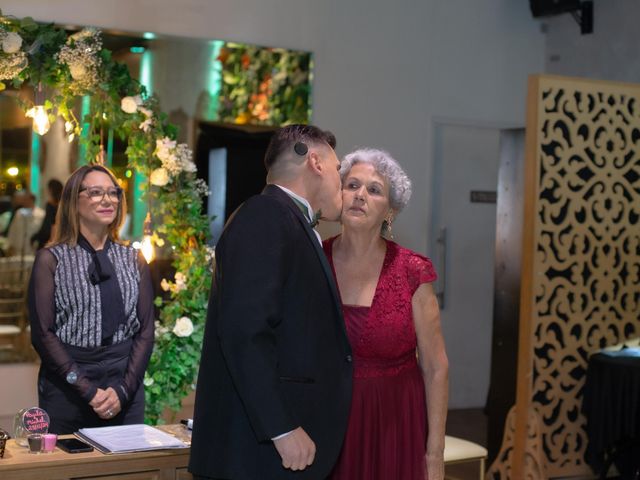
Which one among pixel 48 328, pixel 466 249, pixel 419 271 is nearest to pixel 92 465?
pixel 48 328

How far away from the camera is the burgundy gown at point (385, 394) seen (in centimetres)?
313

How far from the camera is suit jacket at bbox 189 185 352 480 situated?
7.83 feet

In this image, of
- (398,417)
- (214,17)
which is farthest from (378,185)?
(214,17)

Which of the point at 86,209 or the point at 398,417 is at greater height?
the point at 86,209

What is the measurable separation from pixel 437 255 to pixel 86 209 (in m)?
4.20

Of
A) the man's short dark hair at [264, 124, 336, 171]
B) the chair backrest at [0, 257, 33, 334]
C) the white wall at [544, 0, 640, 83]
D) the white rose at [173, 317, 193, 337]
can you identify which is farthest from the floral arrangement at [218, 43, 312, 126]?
the man's short dark hair at [264, 124, 336, 171]

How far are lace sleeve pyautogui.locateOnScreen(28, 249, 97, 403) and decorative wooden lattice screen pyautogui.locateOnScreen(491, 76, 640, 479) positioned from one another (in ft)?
8.10

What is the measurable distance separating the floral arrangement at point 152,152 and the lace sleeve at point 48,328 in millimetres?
717

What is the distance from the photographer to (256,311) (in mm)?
2381

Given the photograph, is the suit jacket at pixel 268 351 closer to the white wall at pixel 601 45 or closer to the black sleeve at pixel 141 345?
the black sleeve at pixel 141 345

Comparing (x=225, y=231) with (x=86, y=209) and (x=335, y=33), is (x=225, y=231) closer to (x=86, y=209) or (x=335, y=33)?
(x=86, y=209)

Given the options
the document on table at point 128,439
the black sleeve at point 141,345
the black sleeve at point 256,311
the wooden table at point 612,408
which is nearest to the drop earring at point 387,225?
the black sleeve at point 256,311

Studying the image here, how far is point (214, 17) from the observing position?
652cm

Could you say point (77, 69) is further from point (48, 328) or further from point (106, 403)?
point (106, 403)
